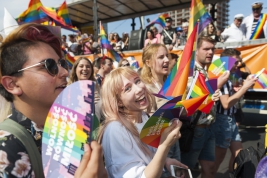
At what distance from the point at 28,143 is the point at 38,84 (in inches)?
10.2

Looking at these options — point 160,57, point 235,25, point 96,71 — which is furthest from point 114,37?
point 160,57

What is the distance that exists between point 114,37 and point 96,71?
6.54 m

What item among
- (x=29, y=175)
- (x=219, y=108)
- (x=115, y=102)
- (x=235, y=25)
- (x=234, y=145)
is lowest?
(x=234, y=145)

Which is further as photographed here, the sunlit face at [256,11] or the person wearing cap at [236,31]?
the person wearing cap at [236,31]

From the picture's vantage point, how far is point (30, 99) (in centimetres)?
111

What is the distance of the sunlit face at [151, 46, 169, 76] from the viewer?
2.75 metres

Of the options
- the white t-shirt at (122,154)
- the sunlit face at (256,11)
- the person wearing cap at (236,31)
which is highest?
the sunlit face at (256,11)

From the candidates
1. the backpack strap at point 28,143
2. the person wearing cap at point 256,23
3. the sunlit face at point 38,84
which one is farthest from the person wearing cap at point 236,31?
the backpack strap at point 28,143

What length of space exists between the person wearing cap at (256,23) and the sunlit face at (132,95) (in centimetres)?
570

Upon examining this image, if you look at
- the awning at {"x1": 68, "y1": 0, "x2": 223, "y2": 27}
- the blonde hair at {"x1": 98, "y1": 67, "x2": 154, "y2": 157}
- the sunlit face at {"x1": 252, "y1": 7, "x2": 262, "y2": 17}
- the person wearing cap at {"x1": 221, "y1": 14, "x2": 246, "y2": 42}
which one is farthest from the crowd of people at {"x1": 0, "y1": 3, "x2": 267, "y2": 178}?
the awning at {"x1": 68, "y1": 0, "x2": 223, "y2": 27}

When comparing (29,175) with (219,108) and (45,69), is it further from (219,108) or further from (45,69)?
(219,108)

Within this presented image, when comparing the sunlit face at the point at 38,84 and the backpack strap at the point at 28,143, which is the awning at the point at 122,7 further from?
the backpack strap at the point at 28,143

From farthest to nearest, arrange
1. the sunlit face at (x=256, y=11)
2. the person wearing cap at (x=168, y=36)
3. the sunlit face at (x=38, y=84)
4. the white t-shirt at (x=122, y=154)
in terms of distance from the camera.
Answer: the person wearing cap at (x=168, y=36), the sunlit face at (x=256, y=11), the white t-shirt at (x=122, y=154), the sunlit face at (x=38, y=84)

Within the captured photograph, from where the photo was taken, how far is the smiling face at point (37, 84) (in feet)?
3.59
